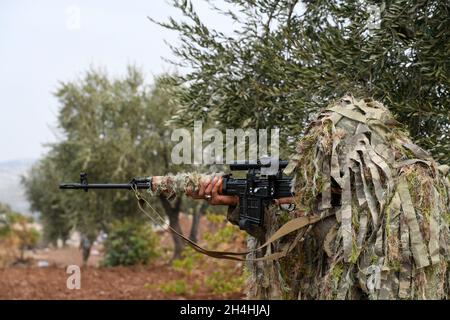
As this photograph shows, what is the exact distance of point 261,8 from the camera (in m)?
5.59

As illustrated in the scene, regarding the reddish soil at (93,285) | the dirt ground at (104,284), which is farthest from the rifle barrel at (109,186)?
the reddish soil at (93,285)

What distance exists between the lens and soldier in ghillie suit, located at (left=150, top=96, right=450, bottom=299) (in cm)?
283

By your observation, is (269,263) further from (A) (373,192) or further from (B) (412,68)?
(B) (412,68)

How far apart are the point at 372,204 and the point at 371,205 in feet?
0.04

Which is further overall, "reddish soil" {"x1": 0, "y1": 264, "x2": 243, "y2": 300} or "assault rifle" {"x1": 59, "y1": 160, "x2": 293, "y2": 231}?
"reddish soil" {"x1": 0, "y1": 264, "x2": 243, "y2": 300}

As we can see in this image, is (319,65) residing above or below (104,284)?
above

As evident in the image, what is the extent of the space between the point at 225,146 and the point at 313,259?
2.41 m

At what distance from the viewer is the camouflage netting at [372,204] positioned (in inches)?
111

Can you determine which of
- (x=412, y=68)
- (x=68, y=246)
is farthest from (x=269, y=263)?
(x=68, y=246)

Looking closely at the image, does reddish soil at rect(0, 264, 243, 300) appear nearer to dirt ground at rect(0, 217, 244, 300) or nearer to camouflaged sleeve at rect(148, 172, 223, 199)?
dirt ground at rect(0, 217, 244, 300)

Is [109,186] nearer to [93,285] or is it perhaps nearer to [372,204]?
[372,204]

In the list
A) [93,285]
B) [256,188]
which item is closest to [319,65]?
[256,188]

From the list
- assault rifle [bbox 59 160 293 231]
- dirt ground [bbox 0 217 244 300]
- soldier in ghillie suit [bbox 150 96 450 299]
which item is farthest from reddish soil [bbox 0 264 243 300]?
soldier in ghillie suit [bbox 150 96 450 299]

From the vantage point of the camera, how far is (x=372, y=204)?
9.68ft
